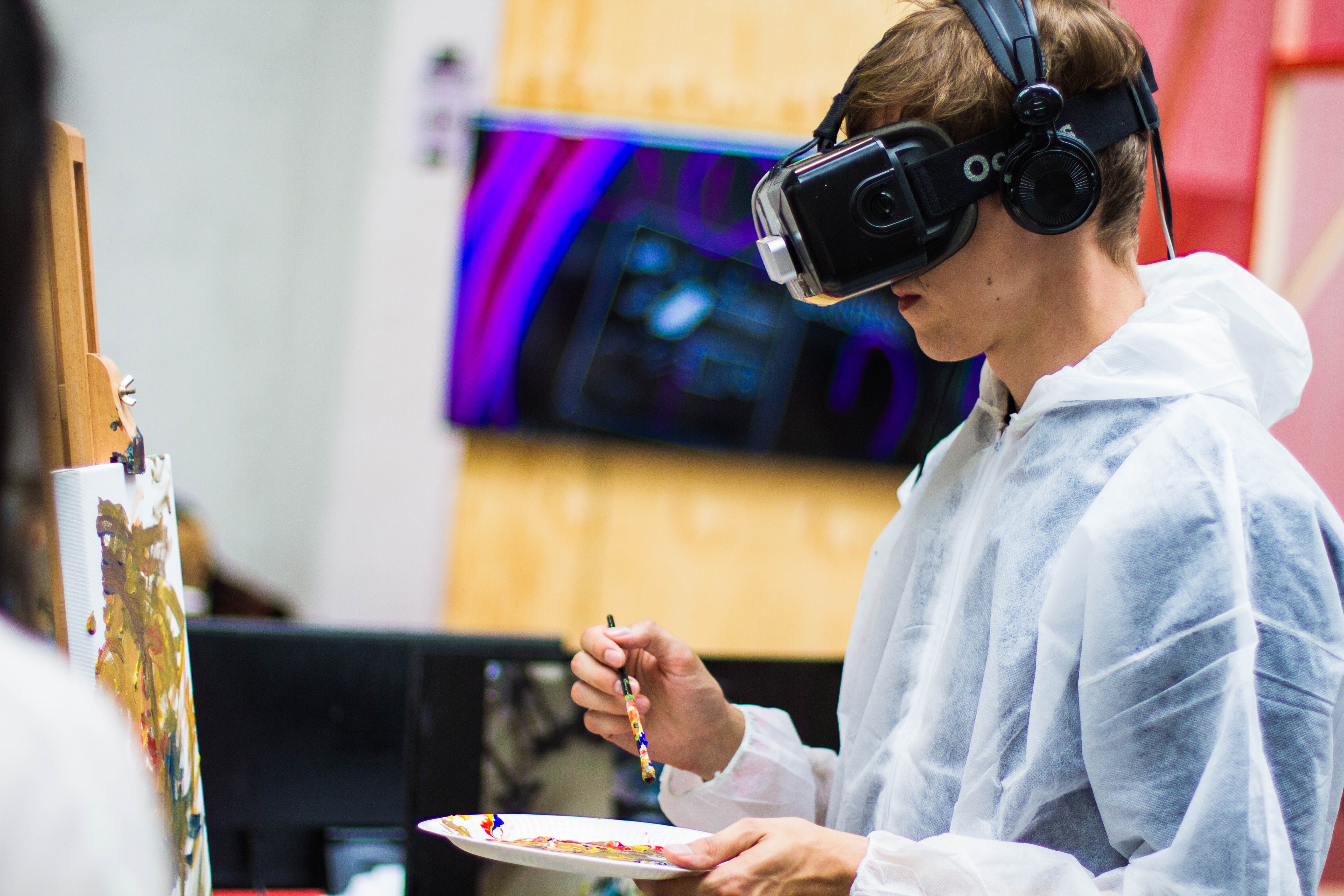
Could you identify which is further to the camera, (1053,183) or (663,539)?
(663,539)

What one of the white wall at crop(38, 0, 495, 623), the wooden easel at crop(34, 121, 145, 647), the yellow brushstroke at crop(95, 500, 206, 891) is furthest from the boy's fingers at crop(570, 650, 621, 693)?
the white wall at crop(38, 0, 495, 623)

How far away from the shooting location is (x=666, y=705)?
45.3 inches

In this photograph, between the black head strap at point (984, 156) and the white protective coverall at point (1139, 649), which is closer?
the white protective coverall at point (1139, 649)

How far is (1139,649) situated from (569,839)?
531mm

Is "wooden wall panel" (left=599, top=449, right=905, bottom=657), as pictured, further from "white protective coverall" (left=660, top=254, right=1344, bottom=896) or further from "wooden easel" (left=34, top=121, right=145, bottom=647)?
"wooden easel" (left=34, top=121, right=145, bottom=647)

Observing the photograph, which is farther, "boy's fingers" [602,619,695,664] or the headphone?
"boy's fingers" [602,619,695,664]

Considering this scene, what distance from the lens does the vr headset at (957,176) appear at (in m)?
0.91

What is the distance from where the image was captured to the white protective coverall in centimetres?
76

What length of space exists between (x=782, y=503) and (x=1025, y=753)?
2.22 meters

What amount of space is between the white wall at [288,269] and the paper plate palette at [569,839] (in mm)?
2171

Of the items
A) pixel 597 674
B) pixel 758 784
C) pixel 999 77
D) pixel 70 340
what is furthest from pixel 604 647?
pixel 999 77

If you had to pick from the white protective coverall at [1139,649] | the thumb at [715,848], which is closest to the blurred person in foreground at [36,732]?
the thumb at [715,848]

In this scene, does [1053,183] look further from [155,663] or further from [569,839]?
[155,663]

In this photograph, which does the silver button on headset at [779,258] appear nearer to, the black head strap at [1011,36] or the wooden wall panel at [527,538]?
the black head strap at [1011,36]
